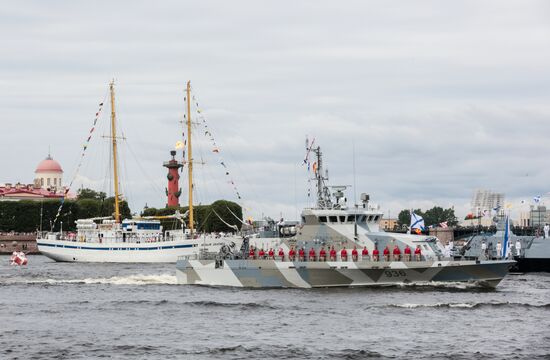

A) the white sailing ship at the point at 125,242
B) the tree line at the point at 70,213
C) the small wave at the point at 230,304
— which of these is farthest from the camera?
the tree line at the point at 70,213

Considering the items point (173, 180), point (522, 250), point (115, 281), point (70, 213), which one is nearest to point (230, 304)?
point (115, 281)

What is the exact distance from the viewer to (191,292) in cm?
6266

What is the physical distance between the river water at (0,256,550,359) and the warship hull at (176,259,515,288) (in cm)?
79

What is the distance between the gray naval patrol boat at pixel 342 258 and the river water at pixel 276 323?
103 cm

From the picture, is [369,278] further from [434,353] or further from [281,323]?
[434,353]

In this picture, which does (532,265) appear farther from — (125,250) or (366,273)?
(125,250)

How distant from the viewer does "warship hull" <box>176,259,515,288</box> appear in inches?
2378

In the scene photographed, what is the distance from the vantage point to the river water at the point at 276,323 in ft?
133

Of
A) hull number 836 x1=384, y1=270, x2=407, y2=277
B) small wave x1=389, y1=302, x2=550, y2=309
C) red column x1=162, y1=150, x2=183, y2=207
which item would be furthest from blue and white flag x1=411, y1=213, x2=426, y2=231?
red column x1=162, y1=150, x2=183, y2=207

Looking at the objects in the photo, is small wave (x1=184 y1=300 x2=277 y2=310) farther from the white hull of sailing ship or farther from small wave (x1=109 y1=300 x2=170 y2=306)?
the white hull of sailing ship

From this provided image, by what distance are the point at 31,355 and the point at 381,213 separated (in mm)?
28978

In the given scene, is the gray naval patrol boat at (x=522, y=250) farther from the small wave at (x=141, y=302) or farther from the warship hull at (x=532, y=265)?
the small wave at (x=141, y=302)

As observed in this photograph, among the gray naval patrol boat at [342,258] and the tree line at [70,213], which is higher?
the tree line at [70,213]

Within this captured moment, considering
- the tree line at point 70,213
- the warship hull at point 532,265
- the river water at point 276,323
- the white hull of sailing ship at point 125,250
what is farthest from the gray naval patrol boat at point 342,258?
the tree line at point 70,213
